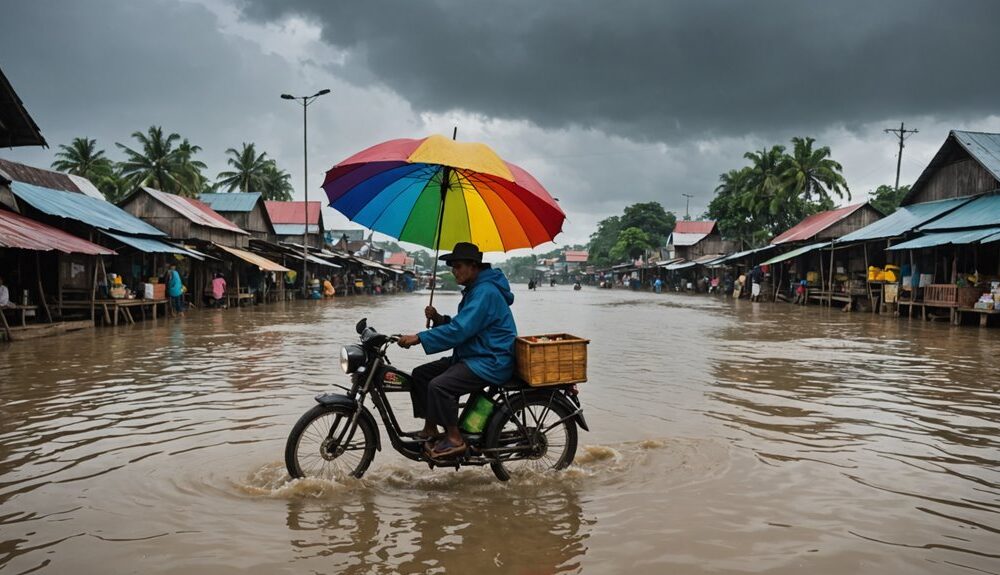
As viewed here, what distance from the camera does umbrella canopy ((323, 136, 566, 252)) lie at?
484 centimetres

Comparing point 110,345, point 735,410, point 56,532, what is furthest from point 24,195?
point 735,410

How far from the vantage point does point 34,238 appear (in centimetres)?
1273

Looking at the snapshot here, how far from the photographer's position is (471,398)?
14.5ft

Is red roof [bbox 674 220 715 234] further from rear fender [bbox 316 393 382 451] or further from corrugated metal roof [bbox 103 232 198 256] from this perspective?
rear fender [bbox 316 393 382 451]

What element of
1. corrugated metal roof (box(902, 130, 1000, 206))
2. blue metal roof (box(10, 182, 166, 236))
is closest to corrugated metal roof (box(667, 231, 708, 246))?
corrugated metal roof (box(902, 130, 1000, 206))

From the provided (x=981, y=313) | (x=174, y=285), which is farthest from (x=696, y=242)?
(x=174, y=285)

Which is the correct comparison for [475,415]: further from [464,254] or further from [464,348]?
[464,254]

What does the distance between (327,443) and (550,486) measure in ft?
5.15

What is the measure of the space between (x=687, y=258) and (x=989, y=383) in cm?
5286

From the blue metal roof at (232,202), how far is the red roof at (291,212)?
8.84m

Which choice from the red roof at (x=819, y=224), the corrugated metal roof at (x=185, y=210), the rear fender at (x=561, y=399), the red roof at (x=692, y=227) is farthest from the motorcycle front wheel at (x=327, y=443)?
the red roof at (x=692, y=227)

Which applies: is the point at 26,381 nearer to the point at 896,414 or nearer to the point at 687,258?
the point at 896,414

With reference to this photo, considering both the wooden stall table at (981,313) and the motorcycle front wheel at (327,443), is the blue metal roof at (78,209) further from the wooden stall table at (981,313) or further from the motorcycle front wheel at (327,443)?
the wooden stall table at (981,313)

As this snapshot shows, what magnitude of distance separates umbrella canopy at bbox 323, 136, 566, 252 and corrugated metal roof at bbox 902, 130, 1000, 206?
20417 millimetres
